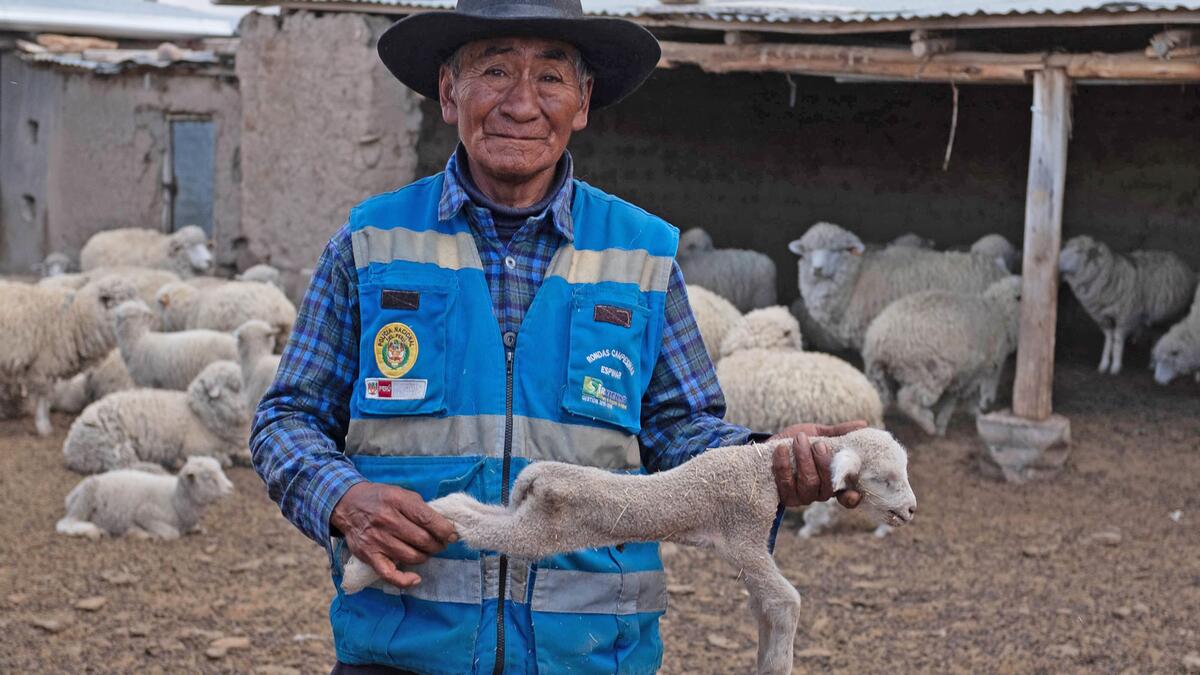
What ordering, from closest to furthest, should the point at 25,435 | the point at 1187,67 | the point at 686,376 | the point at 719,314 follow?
the point at 686,376, the point at 1187,67, the point at 25,435, the point at 719,314

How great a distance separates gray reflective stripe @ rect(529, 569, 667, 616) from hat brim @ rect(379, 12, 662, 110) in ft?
3.18

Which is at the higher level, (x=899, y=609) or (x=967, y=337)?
(x=967, y=337)

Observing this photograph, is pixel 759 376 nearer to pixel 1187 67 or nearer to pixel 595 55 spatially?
pixel 1187 67

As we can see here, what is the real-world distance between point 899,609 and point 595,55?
3.87 m

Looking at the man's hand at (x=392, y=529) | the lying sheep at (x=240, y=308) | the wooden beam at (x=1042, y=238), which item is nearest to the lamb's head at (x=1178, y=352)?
the wooden beam at (x=1042, y=238)

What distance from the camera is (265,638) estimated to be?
5.08 meters

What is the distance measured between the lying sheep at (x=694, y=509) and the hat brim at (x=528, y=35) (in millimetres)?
791

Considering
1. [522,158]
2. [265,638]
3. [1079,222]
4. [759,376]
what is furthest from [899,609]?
[1079,222]

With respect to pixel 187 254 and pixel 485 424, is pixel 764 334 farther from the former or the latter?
pixel 187 254

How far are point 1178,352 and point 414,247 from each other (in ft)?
28.9

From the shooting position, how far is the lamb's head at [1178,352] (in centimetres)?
957

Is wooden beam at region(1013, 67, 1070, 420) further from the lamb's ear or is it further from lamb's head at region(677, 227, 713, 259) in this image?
the lamb's ear

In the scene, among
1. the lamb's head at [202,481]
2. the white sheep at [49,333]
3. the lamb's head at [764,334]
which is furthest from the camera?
the white sheep at [49,333]

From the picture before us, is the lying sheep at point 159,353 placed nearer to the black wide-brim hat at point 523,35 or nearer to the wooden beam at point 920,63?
the wooden beam at point 920,63
